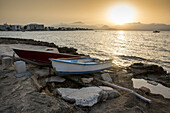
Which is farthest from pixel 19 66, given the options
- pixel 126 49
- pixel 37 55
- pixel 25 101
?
pixel 126 49

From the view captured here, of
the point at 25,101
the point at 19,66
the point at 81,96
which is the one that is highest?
the point at 19,66

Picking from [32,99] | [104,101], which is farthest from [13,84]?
[104,101]

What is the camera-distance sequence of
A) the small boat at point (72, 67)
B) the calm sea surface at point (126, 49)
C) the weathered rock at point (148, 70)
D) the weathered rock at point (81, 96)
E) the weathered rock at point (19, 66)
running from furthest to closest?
the calm sea surface at point (126, 49) → the weathered rock at point (148, 70) → the small boat at point (72, 67) → the weathered rock at point (19, 66) → the weathered rock at point (81, 96)

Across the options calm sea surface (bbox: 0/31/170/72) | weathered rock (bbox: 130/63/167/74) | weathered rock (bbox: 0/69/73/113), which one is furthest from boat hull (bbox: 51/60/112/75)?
calm sea surface (bbox: 0/31/170/72)

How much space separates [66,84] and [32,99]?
257 cm

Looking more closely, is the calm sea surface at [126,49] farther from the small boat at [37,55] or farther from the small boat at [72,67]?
the small boat at [37,55]

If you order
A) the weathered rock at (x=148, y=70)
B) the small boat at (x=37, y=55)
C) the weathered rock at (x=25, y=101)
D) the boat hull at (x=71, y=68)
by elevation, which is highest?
the small boat at (x=37, y=55)

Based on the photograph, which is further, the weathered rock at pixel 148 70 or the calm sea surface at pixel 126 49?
the calm sea surface at pixel 126 49

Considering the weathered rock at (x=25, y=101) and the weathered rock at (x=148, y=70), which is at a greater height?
the weathered rock at (x=25, y=101)

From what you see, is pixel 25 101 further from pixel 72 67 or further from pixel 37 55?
pixel 37 55

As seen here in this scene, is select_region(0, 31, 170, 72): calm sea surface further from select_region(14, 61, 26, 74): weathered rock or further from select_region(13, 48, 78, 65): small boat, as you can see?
select_region(14, 61, 26, 74): weathered rock

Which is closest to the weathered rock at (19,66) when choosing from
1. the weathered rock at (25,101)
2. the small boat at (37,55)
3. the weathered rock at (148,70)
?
the weathered rock at (25,101)

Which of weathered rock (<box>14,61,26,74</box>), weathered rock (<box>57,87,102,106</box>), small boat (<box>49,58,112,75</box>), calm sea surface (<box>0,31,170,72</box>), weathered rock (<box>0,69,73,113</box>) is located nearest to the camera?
weathered rock (<box>0,69,73,113</box>)

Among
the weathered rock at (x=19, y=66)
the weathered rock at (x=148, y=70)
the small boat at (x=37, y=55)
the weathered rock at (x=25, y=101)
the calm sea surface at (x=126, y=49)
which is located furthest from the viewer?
the calm sea surface at (x=126, y=49)
